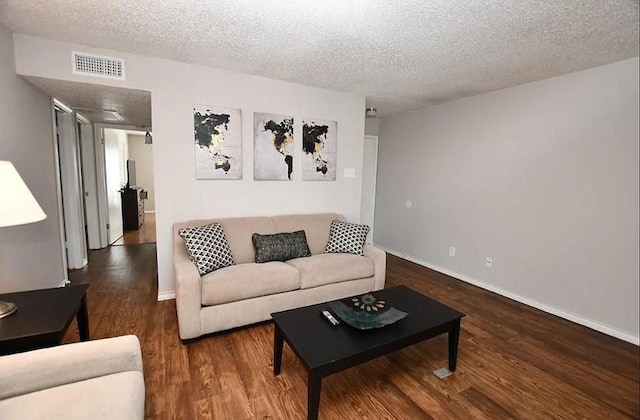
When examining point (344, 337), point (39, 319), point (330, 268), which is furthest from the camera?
point (330, 268)

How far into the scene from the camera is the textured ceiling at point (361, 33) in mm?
1838

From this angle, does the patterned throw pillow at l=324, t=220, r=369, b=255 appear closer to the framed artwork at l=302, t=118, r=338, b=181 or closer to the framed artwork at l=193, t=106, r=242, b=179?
the framed artwork at l=302, t=118, r=338, b=181

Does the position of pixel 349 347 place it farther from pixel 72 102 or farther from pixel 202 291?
pixel 72 102

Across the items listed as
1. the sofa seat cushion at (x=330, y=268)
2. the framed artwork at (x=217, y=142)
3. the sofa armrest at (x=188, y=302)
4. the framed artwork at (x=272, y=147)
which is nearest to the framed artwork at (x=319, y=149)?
the framed artwork at (x=272, y=147)

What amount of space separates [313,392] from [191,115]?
265 cm

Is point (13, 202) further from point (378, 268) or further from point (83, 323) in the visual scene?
point (378, 268)

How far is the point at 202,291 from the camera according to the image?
2.30 m

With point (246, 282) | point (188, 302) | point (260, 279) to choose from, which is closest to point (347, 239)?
point (260, 279)

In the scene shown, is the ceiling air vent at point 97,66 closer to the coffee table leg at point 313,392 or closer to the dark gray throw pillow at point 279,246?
the dark gray throw pillow at point 279,246

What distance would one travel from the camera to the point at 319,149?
3666mm

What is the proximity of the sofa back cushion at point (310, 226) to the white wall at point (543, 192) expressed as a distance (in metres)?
1.71

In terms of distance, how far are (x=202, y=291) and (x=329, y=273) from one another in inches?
43.6

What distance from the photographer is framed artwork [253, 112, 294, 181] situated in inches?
130

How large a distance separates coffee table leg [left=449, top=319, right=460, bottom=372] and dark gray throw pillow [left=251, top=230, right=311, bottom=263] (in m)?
1.54
